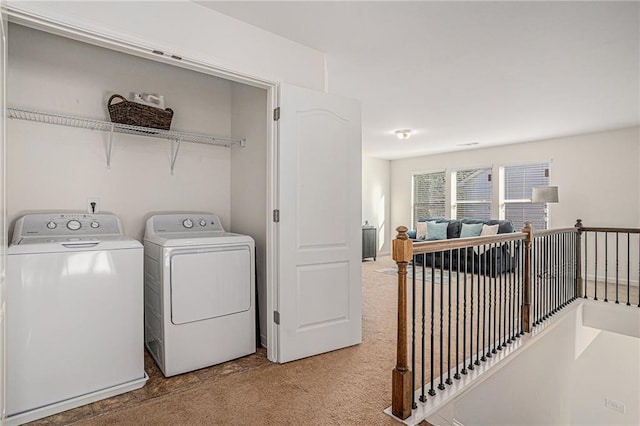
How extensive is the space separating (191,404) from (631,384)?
563 cm

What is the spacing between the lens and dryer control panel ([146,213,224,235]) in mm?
2776

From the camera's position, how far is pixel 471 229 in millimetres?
5891

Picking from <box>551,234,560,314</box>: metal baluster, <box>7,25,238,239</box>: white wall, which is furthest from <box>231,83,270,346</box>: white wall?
<box>551,234,560,314</box>: metal baluster

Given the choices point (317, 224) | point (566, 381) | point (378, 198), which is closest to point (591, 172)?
point (566, 381)

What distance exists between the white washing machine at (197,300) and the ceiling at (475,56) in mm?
1548

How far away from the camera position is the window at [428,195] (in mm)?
7403

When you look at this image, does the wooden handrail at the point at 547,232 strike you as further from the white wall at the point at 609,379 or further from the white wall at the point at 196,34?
the white wall at the point at 196,34

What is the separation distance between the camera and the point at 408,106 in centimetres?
409

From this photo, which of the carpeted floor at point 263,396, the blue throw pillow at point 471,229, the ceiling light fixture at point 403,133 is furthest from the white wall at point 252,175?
the blue throw pillow at point 471,229

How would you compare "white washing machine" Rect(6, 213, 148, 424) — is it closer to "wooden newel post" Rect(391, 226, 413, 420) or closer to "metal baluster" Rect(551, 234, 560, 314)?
"wooden newel post" Rect(391, 226, 413, 420)

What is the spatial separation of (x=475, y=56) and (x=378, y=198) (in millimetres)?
5361

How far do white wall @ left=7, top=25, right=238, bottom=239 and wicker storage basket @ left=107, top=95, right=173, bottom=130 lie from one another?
18 centimetres

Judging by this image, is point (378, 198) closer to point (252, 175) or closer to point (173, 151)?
point (252, 175)

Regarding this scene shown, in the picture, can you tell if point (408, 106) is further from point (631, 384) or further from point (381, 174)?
point (631, 384)
